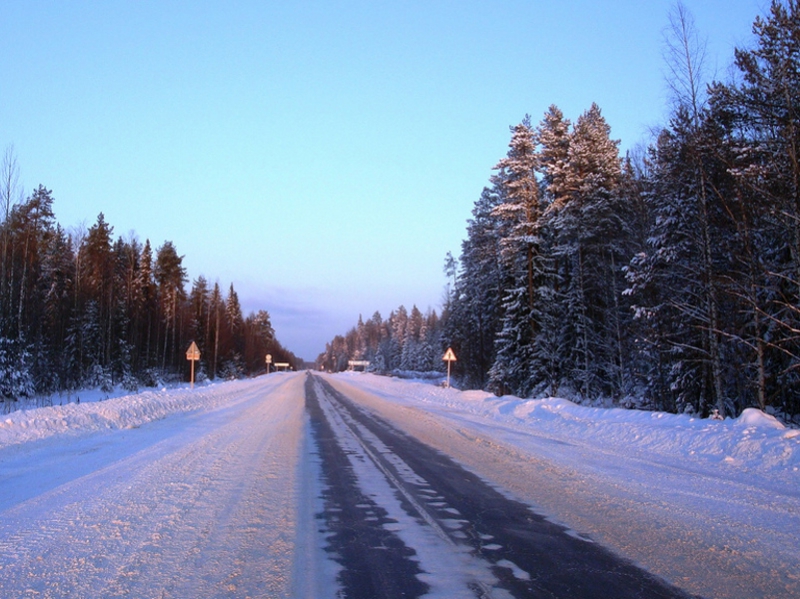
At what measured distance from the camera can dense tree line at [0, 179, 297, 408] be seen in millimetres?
29375

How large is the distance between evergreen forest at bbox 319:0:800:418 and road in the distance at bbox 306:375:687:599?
32.7 ft

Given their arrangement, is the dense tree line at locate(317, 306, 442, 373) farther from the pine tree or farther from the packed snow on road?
the packed snow on road

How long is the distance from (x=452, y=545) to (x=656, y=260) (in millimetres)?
18984

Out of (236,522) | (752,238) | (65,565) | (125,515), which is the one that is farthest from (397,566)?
(752,238)

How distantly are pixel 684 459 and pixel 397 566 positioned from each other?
338 inches

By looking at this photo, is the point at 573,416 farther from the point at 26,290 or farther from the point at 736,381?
the point at 26,290

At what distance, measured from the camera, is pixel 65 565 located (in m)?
4.89

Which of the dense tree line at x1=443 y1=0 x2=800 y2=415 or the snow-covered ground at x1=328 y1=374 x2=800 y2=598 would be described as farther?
the dense tree line at x1=443 y1=0 x2=800 y2=415

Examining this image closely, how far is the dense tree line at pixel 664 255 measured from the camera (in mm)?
15016

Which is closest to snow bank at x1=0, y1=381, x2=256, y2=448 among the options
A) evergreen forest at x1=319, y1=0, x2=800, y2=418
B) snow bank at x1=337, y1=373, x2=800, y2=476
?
snow bank at x1=337, y1=373, x2=800, y2=476

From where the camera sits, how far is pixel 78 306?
140 ft

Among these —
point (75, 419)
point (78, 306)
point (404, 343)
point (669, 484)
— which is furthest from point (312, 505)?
point (404, 343)

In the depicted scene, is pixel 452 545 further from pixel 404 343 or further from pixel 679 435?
pixel 404 343

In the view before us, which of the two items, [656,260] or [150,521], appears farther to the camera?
[656,260]
